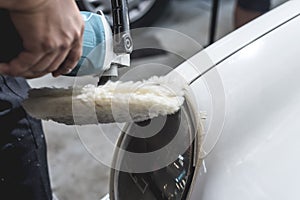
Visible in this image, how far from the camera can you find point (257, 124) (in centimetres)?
65

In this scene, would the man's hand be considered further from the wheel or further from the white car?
the wheel

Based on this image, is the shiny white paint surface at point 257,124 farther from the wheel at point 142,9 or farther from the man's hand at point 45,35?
the wheel at point 142,9

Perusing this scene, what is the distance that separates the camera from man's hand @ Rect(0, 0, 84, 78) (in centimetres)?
45

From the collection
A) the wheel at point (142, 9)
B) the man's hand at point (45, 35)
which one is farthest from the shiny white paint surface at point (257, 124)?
the wheel at point (142, 9)

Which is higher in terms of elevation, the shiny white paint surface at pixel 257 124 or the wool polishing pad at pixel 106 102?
the wool polishing pad at pixel 106 102

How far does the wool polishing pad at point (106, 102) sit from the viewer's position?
1.83ft

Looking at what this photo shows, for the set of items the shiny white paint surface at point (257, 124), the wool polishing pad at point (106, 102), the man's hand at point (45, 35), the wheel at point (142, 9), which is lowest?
the wheel at point (142, 9)

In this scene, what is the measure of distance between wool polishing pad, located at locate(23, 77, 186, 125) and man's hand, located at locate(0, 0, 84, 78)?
63 mm

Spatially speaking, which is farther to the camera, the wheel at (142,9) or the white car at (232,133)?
the wheel at (142,9)

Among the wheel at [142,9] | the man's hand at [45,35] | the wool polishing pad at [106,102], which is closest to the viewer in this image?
the man's hand at [45,35]

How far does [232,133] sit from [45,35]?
286 millimetres

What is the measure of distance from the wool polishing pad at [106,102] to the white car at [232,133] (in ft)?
0.12

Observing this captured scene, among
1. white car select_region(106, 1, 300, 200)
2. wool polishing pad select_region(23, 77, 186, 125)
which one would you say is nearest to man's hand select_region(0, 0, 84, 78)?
wool polishing pad select_region(23, 77, 186, 125)

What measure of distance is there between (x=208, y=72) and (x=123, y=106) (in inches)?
5.9
